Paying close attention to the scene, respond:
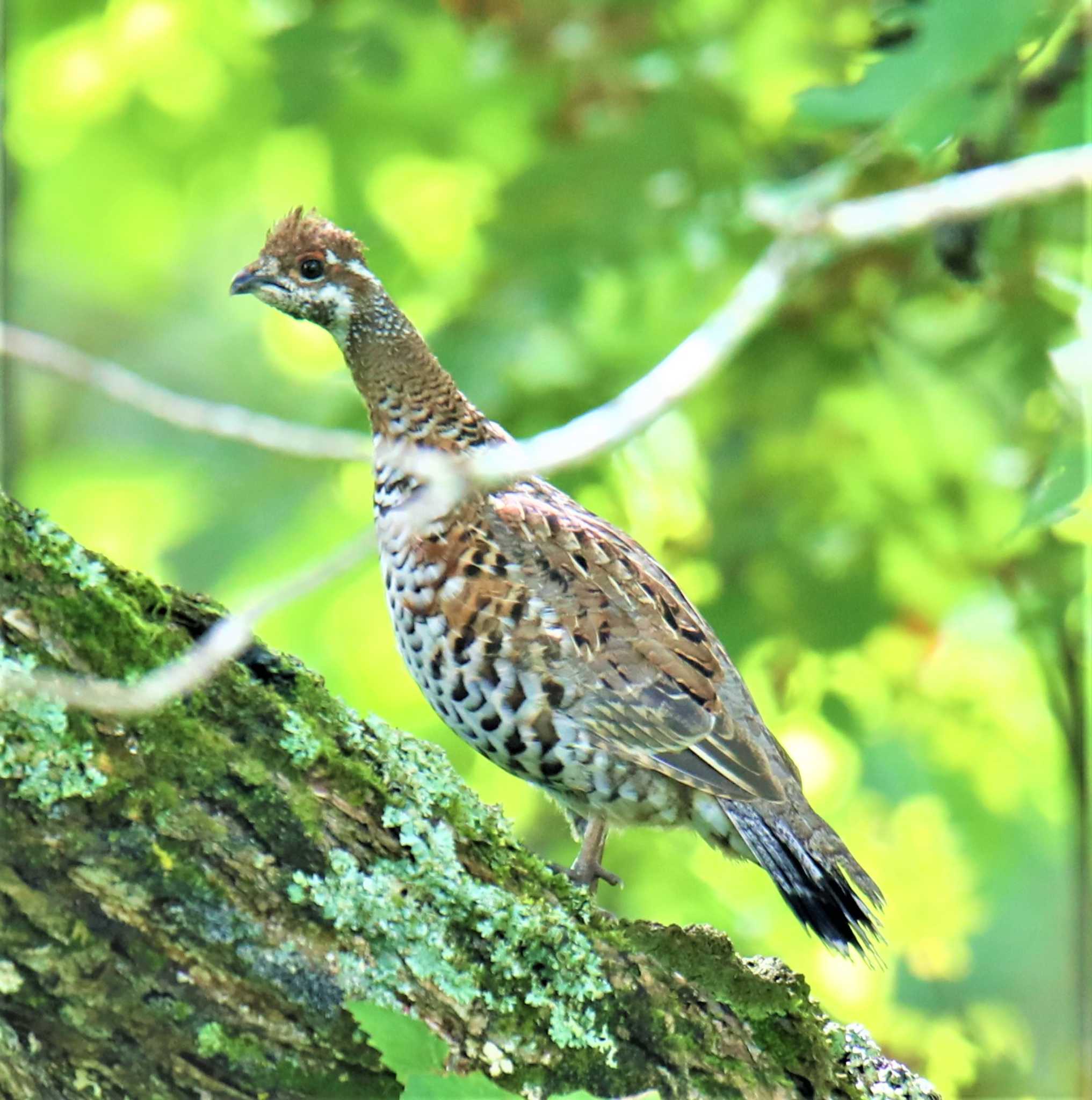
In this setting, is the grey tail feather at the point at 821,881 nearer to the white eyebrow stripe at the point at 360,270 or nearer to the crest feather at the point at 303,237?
the white eyebrow stripe at the point at 360,270

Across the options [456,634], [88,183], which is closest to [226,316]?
[88,183]

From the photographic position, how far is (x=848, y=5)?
596 cm

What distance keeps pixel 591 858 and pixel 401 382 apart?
64.1 inches

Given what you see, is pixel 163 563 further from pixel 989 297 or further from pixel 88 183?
pixel 989 297

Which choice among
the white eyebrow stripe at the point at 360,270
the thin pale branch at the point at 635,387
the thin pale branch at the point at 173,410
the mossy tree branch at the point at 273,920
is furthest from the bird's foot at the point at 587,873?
the thin pale branch at the point at 173,410

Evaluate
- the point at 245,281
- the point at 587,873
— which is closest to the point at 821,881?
the point at 587,873

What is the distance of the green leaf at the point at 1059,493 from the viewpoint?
10.3ft

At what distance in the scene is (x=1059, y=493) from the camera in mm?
3174

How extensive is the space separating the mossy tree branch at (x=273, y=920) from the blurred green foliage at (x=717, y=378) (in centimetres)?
223

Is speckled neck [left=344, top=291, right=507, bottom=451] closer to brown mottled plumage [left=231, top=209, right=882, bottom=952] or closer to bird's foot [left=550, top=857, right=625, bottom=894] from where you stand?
brown mottled plumage [left=231, top=209, right=882, bottom=952]

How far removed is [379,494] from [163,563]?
153cm

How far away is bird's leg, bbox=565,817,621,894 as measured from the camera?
4.02 m

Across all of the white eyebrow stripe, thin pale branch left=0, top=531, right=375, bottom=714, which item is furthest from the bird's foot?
the white eyebrow stripe

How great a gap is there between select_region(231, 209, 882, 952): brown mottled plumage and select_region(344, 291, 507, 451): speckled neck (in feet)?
0.84
